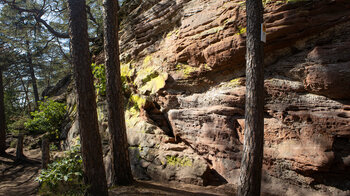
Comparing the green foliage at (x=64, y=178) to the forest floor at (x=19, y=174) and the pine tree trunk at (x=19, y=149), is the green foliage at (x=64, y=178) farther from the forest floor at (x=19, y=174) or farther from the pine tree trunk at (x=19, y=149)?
the pine tree trunk at (x=19, y=149)

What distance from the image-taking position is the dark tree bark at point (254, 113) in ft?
15.0

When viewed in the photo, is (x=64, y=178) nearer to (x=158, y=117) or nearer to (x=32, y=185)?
(x=158, y=117)

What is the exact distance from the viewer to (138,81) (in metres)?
9.15

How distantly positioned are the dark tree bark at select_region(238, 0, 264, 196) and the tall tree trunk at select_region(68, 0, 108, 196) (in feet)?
10.9

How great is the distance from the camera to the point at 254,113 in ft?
15.1

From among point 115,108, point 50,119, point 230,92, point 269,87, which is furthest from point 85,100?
point 50,119

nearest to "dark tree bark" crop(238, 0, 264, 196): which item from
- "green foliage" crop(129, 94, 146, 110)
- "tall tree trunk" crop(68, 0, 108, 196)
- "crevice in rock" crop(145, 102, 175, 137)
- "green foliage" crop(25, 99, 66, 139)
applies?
"tall tree trunk" crop(68, 0, 108, 196)

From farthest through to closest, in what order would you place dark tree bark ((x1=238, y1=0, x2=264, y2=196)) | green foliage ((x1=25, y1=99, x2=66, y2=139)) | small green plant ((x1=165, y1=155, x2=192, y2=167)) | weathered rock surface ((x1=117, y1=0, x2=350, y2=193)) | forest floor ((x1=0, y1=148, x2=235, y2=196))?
green foliage ((x1=25, y1=99, x2=66, y2=139)) < small green plant ((x1=165, y1=155, x2=192, y2=167)) < forest floor ((x1=0, y1=148, x2=235, y2=196)) < weathered rock surface ((x1=117, y1=0, x2=350, y2=193)) < dark tree bark ((x1=238, y1=0, x2=264, y2=196))

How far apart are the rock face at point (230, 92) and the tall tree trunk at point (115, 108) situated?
113cm

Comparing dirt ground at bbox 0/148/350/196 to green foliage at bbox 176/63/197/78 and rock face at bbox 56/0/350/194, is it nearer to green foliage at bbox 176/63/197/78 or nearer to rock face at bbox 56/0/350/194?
rock face at bbox 56/0/350/194

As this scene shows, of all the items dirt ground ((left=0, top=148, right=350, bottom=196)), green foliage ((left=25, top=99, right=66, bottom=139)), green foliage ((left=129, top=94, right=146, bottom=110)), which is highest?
green foliage ((left=129, top=94, right=146, bottom=110))

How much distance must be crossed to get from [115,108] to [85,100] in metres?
1.52

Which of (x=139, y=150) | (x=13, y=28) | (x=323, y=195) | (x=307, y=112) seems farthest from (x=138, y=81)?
(x=13, y=28)

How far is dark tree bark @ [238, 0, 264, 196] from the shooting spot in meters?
4.56
